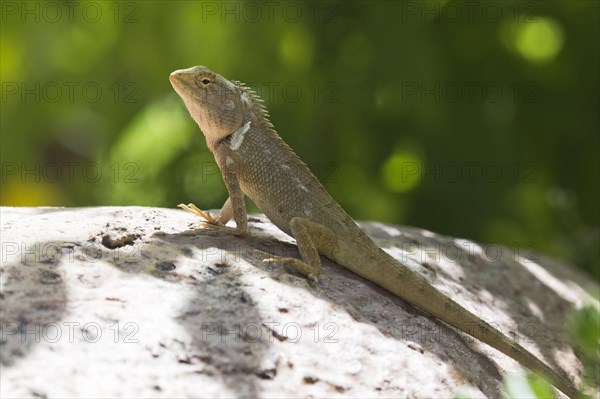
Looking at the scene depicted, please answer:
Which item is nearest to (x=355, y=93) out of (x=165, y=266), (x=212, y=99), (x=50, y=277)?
(x=212, y=99)

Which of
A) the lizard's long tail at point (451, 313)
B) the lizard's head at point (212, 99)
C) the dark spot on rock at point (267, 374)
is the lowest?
the lizard's long tail at point (451, 313)

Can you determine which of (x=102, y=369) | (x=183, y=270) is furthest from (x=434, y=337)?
(x=102, y=369)

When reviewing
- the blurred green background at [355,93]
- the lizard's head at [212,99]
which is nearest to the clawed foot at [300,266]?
the lizard's head at [212,99]

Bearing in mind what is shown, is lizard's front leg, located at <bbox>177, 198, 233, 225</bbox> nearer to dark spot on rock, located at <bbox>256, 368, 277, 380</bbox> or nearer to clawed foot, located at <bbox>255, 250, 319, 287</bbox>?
clawed foot, located at <bbox>255, 250, 319, 287</bbox>

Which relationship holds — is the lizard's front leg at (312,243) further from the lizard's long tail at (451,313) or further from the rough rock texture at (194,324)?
the lizard's long tail at (451,313)

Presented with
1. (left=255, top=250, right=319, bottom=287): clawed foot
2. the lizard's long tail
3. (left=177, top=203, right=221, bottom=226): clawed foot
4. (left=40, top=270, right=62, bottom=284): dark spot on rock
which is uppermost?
(left=40, top=270, right=62, bottom=284): dark spot on rock

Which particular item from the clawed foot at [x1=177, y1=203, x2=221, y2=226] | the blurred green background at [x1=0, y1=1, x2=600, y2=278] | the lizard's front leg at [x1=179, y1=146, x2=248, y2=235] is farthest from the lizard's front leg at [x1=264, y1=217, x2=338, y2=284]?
the blurred green background at [x1=0, y1=1, x2=600, y2=278]

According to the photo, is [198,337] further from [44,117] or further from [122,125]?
[44,117]

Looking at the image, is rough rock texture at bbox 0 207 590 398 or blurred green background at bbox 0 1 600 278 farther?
blurred green background at bbox 0 1 600 278

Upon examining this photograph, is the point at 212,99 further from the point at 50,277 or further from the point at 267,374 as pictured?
the point at 267,374
